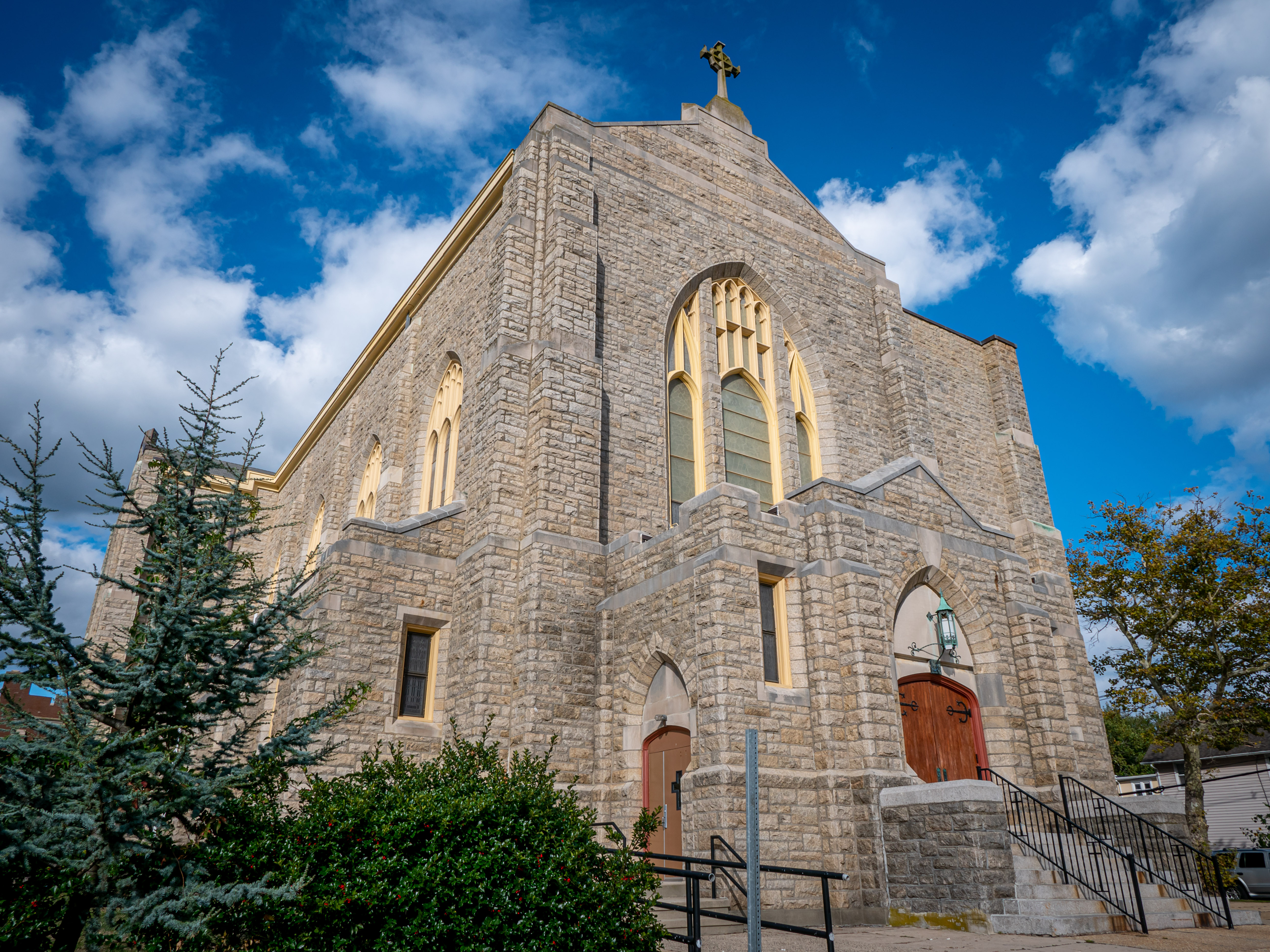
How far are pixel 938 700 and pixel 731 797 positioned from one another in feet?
13.7

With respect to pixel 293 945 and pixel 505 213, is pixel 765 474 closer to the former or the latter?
pixel 505 213

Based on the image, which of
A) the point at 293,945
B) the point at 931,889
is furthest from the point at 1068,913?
the point at 293,945

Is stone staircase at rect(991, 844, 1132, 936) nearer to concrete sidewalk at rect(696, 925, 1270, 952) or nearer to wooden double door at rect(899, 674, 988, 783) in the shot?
concrete sidewalk at rect(696, 925, 1270, 952)

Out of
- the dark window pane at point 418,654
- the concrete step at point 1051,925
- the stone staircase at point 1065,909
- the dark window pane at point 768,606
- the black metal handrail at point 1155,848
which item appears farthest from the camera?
the dark window pane at point 418,654

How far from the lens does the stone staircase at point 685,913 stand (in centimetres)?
893

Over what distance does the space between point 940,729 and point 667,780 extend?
4113 mm

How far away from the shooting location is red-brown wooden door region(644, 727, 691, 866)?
11211 mm

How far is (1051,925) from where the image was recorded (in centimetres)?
845

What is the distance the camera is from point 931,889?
9430mm

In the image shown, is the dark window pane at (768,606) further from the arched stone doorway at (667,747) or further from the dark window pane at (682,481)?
the dark window pane at (682,481)

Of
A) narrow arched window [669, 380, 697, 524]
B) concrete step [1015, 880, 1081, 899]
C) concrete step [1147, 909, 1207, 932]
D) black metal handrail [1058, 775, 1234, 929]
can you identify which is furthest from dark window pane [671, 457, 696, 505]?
concrete step [1147, 909, 1207, 932]

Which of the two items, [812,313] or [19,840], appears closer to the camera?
[19,840]

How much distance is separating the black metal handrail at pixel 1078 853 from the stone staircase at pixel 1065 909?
0.09 meters

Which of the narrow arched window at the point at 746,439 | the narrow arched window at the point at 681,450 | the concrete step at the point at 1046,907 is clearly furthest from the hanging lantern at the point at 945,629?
the narrow arched window at the point at 681,450
